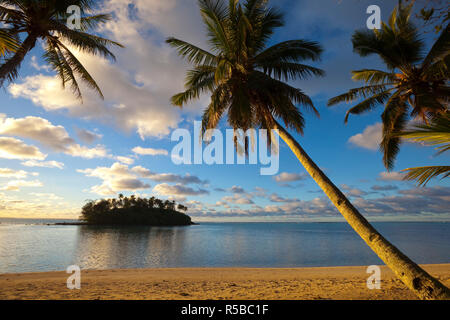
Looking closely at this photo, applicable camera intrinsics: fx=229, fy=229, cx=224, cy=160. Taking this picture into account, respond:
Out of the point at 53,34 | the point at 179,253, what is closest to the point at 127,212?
the point at 179,253

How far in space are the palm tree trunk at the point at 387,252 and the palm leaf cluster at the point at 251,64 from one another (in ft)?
8.11

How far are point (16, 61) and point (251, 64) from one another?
762cm

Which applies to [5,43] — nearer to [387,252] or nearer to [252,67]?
[252,67]

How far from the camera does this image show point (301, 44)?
821 cm

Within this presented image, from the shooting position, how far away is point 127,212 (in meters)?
96.7

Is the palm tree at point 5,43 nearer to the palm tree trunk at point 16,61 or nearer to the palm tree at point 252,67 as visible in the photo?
the palm tree trunk at point 16,61

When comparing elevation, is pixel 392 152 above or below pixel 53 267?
above

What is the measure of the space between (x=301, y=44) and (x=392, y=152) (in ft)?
21.2

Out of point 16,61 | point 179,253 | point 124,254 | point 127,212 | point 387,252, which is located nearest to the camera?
point 387,252

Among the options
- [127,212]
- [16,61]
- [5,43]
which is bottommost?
[127,212]

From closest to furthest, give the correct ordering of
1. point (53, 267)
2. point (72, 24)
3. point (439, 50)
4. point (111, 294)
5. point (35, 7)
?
point (111, 294), point (35, 7), point (439, 50), point (72, 24), point (53, 267)

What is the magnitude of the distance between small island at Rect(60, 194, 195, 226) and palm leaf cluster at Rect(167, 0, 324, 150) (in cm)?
9823

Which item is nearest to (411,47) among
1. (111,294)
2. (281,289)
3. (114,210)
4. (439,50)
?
(439,50)
